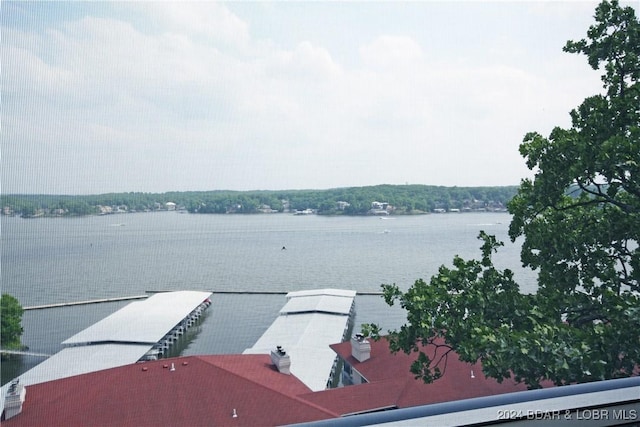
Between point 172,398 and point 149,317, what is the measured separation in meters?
0.42

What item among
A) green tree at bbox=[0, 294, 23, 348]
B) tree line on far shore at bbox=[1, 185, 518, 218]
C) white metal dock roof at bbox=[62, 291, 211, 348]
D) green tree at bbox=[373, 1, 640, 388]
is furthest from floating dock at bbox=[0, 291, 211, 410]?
green tree at bbox=[373, 1, 640, 388]

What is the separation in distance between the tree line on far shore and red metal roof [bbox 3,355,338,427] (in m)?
0.71

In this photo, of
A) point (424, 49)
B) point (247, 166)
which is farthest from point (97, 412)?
point (424, 49)

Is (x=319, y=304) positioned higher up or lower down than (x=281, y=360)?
higher up

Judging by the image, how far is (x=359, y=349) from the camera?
300 cm

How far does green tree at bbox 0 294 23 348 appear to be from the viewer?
4.79ft

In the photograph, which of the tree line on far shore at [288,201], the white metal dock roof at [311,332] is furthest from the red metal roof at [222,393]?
the tree line on far shore at [288,201]

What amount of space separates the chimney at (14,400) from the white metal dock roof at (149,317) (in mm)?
275

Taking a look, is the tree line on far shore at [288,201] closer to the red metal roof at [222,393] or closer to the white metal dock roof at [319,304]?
the white metal dock roof at [319,304]

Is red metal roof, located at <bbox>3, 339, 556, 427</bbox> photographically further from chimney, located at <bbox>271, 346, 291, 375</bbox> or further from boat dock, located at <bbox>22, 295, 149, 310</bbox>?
boat dock, located at <bbox>22, 295, 149, 310</bbox>

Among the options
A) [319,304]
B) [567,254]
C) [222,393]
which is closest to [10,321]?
[222,393]

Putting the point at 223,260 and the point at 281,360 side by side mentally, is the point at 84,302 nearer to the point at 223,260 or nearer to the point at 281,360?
the point at 223,260

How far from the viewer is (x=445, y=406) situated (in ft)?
3.24

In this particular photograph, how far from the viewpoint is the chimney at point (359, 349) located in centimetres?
293
